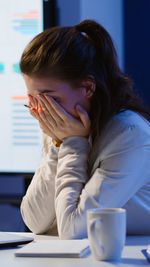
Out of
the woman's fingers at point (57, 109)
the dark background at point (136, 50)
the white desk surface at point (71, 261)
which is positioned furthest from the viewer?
the dark background at point (136, 50)

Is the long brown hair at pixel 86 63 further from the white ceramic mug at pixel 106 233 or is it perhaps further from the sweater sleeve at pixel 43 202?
the white ceramic mug at pixel 106 233

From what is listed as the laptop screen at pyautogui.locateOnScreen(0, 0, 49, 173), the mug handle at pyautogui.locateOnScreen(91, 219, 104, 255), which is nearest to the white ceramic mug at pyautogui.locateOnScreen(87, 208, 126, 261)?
the mug handle at pyautogui.locateOnScreen(91, 219, 104, 255)

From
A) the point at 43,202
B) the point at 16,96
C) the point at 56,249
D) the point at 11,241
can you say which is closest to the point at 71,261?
the point at 56,249

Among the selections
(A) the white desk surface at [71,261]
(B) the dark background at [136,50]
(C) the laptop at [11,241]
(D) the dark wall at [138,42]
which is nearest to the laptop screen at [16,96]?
(B) the dark background at [136,50]

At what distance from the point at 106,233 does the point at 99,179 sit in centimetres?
31

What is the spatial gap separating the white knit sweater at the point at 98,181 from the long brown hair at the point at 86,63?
5 centimetres

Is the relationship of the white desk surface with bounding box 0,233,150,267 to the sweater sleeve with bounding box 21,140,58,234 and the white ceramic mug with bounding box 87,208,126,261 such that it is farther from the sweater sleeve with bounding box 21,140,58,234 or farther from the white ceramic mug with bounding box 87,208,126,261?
the sweater sleeve with bounding box 21,140,58,234

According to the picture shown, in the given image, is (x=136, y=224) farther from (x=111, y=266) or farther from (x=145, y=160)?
(x=111, y=266)

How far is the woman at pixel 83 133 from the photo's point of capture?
1.20m

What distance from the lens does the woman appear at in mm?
1201

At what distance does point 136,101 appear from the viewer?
4.63 ft

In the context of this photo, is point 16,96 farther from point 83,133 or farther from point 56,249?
point 56,249

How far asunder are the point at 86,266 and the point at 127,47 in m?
1.86

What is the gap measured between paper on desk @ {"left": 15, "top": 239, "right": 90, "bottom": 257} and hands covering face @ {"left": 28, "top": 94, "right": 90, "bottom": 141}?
0.37 meters
